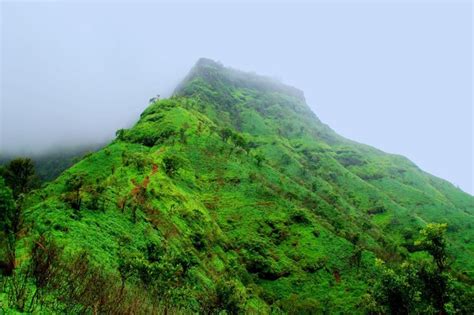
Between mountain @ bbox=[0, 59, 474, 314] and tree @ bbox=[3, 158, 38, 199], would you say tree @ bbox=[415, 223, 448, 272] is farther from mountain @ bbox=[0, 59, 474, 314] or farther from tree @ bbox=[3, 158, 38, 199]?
tree @ bbox=[3, 158, 38, 199]

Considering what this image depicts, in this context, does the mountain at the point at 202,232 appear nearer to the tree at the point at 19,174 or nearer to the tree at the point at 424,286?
the tree at the point at 19,174

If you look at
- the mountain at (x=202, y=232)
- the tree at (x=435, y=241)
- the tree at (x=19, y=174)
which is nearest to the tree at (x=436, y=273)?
the tree at (x=435, y=241)

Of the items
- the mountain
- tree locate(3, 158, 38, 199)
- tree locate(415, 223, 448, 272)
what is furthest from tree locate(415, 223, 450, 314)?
tree locate(3, 158, 38, 199)

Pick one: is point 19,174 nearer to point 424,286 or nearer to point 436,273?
point 424,286

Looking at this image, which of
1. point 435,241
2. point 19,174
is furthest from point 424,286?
point 19,174

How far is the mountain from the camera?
1334 inches

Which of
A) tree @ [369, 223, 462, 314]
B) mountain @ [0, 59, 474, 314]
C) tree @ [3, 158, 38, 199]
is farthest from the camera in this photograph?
tree @ [3, 158, 38, 199]

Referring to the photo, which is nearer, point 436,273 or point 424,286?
point 436,273

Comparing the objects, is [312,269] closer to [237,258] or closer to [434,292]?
[237,258]

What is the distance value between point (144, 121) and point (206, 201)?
2585 inches

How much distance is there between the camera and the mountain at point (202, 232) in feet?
111

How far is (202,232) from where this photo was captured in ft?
242

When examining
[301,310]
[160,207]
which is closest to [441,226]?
[301,310]

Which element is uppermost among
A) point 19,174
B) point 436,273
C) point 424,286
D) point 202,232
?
point 436,273
